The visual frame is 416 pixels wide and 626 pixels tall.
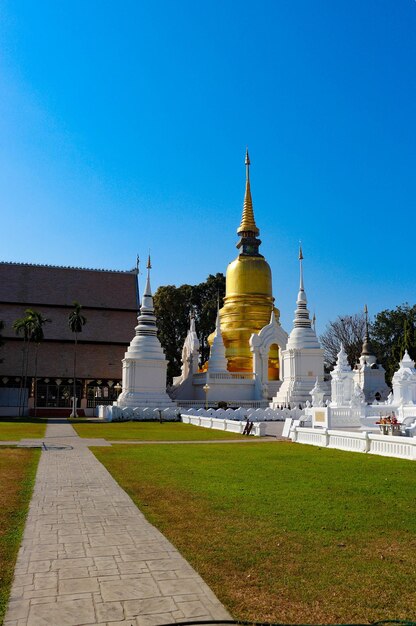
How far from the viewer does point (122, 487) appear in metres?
10.2

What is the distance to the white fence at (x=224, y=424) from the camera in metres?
23.5

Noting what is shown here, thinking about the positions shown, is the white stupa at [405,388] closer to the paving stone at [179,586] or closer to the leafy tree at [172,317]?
the paving stone at [179,586]

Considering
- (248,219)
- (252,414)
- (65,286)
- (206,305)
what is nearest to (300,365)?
(252,414)

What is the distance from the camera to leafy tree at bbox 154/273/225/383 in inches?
2383

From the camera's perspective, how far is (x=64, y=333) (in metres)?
51.6

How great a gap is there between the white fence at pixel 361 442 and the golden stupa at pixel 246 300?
79.0 feet

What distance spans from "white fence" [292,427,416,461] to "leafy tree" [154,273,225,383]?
40.2m

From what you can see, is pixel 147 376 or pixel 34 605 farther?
pixel 147 376

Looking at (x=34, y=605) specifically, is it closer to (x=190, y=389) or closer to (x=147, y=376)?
(x=147, y=376)

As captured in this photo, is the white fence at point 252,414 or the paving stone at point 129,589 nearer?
the paving stone at point 129,589

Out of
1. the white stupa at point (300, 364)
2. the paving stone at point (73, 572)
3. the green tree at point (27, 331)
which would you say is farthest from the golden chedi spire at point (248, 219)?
the paving stone at point (73, 572)

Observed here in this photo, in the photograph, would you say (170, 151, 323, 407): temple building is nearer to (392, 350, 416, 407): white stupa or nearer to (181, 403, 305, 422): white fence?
(181, 403, 305, 422): white fence

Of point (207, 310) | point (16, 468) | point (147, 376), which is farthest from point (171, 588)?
point (207, 310)

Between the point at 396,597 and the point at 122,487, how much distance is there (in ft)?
20.8
